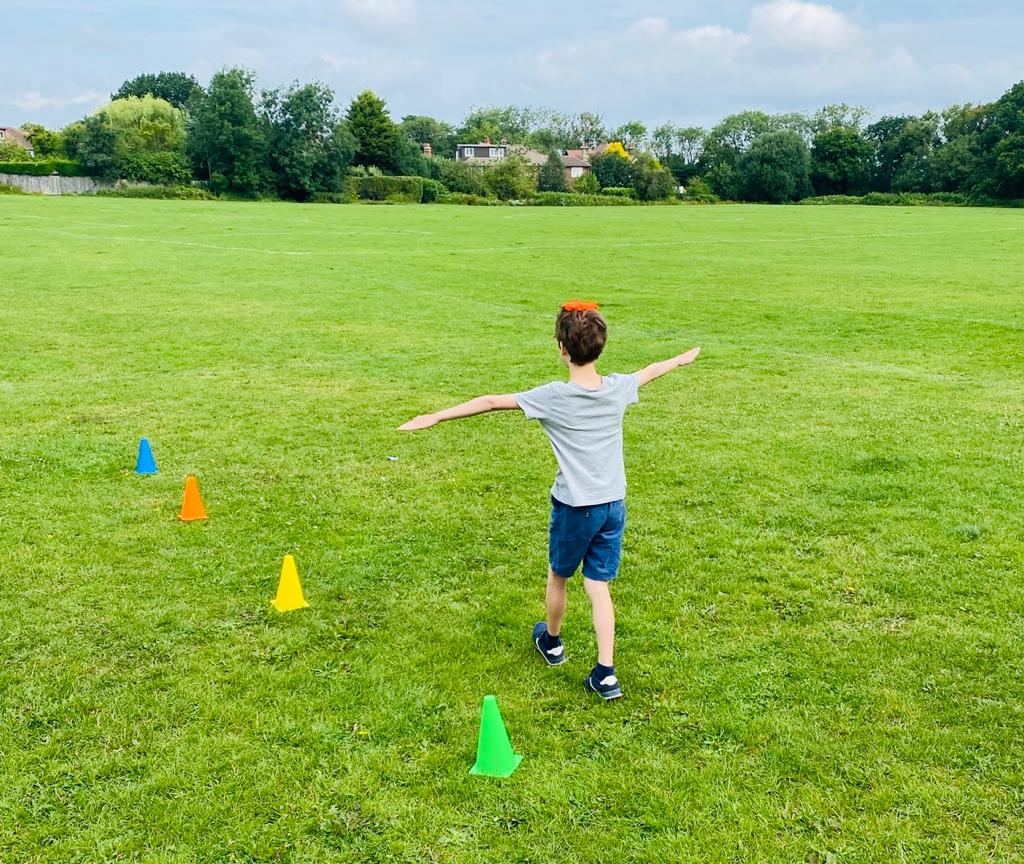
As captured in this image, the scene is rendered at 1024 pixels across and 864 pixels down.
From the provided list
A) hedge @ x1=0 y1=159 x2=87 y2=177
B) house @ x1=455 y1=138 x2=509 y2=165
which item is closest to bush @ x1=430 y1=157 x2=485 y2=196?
hedge @ x1=0 y1=159 x2=87 y2=177

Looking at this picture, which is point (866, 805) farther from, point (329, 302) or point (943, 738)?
point (329, 302)

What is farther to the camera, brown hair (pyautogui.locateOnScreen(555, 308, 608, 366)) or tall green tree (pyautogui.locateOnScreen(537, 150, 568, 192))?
tall green tree (pyautogui.locateOnScreen(537, 150, 568, 192))

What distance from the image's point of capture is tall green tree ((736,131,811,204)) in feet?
317

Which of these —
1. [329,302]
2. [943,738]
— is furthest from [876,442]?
[329,302]

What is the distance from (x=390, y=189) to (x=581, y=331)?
8314 cm

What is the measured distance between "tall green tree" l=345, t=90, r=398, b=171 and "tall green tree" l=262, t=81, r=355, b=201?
703cm

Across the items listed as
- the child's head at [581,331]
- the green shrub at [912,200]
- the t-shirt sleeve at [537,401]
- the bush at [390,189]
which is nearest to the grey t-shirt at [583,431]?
the t-shirt sleeve at [537,401]

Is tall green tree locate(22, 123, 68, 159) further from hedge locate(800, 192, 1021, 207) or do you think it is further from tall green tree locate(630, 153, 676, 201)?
hedge locate(800, 192, 1021, 207)

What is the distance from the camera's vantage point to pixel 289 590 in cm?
545

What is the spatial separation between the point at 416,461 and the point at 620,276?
15.8m

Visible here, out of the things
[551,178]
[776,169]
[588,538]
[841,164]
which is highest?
[841,164]

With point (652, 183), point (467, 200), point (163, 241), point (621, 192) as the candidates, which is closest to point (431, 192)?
point (467, 200)

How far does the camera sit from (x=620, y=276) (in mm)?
23125

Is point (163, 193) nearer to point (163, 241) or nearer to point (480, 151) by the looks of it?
point (163, 241)
